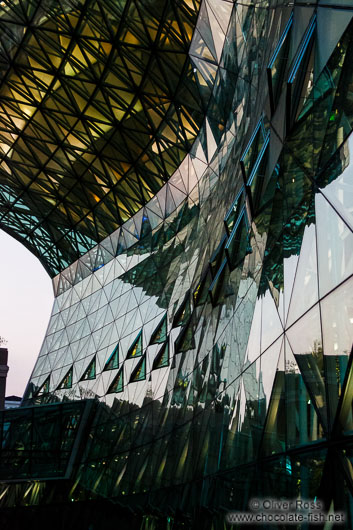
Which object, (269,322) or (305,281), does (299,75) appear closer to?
(305,281)

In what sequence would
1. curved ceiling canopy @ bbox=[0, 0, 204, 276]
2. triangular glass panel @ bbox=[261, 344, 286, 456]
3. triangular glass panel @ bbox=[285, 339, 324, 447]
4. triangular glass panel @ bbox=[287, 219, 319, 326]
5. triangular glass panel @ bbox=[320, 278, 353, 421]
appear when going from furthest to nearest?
curved ceiling canopy @ bbox=[0, 0, 204, 276]
triangular glass panel @ bbox=[261, 344, 286, 456]
triangular glass panel @ bbox=[287, 219, 319, 326]
triangular glass panel @ bbox=[285, 339, 324, 447]
triangular glass panel @ bbox=[320, 278, 353, 421]

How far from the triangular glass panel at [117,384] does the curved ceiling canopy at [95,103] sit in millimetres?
12877

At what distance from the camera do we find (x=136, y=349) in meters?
33.5

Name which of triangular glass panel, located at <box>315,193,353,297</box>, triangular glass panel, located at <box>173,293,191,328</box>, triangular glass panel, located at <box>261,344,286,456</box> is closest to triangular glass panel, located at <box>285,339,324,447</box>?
triangular glass panel, located at <box>261,344,286,456</box>

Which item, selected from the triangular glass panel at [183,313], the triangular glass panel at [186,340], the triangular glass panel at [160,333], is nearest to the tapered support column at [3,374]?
the triangular glass panel at [160,333]

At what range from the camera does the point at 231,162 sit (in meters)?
22.2

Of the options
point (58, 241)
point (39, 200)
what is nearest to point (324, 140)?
point (39, 200)

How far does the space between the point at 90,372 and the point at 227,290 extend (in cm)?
2546

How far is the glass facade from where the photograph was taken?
25.3ft

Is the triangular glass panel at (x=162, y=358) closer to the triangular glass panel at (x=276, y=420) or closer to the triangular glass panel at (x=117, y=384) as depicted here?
the triangular glass panel at (x=117, y=384)

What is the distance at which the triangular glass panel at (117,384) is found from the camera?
33.0 metres

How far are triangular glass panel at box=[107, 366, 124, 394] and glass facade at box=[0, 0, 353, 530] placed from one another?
0.46ft

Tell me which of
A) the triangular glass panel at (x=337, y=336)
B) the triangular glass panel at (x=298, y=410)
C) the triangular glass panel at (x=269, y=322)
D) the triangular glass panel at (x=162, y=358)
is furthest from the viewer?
the triangular glass panel at (x=162, y=358)

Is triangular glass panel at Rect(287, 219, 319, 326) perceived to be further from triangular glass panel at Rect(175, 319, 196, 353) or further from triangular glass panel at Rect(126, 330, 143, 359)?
triangular glass panel at Rect(126, 330, 143, 359)
